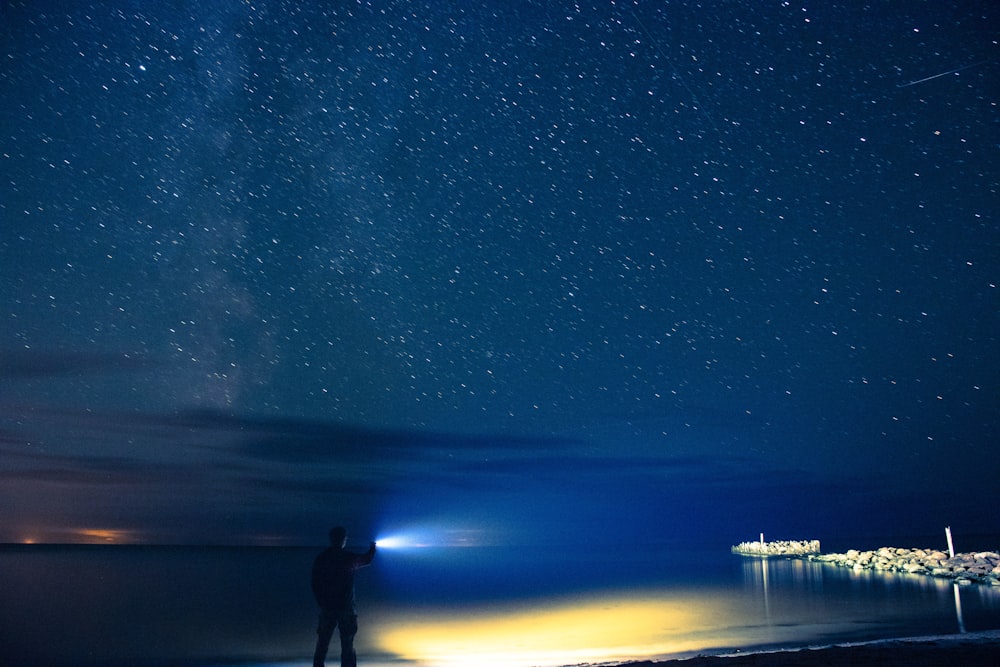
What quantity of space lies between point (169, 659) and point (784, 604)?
937 inches

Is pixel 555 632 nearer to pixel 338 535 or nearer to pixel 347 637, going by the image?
pixel 347 637

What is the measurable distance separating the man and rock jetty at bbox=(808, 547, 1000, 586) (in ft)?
111

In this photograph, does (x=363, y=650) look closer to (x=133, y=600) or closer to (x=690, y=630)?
(x=690, y=630)

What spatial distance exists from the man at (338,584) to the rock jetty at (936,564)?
111 feet

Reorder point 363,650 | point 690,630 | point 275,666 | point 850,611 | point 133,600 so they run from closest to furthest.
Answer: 1. point 275,666
2. point 363,650
3. point 690,630
4. point 850,611
5. point 133,600

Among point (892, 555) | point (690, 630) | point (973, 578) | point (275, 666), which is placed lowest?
point (275, 666)

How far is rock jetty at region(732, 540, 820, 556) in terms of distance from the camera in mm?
83500

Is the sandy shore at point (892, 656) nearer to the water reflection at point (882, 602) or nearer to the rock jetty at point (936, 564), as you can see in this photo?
the water reflection at point (882, 602)

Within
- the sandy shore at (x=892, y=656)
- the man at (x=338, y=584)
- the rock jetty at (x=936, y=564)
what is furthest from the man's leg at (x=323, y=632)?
the rock jetty at (x=936, y=564)

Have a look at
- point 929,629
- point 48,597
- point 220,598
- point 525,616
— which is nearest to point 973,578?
point 929,629

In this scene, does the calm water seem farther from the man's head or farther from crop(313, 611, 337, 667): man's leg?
the man's head

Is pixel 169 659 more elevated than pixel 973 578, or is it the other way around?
pixel 973 578

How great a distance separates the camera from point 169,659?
823 inches

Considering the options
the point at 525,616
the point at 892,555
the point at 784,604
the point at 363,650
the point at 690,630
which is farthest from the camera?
the point at 892,555
